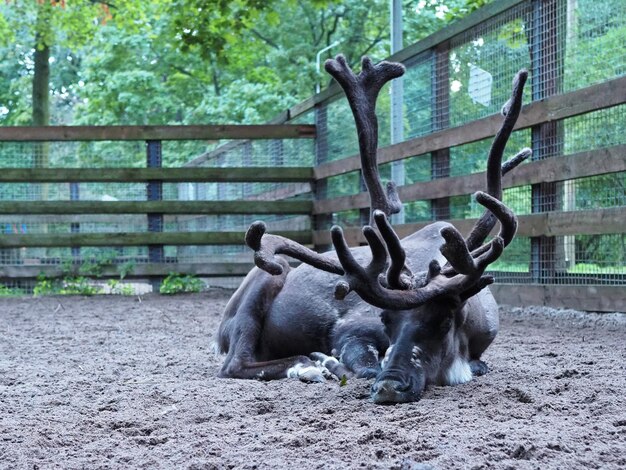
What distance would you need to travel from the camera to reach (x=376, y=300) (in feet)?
12.2

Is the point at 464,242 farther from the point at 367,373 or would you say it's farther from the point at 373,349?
the point at 373,349

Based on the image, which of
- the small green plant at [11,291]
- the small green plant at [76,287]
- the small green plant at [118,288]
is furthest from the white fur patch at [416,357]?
the small green plant at [11,291]

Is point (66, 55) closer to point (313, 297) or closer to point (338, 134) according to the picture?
point (338, 134)

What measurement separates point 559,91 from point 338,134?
448cm

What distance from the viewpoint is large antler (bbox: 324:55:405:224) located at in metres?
4.57

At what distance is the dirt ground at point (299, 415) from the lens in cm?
277

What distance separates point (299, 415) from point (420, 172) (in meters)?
6.57

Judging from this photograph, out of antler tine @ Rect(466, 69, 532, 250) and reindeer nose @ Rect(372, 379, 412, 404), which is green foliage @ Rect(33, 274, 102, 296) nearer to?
antler tine @ Rect(466, 69, 532, 250)

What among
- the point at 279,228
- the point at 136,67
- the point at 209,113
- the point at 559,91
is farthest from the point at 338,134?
the point at 136,67

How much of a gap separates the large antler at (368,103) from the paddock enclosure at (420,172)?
94.7 inches

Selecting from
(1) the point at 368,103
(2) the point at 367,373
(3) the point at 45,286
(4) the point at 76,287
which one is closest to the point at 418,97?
(1) the point at 368,103

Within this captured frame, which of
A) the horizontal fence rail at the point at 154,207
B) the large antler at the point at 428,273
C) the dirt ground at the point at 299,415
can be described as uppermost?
the horizontal fence rail at the point at 154,207

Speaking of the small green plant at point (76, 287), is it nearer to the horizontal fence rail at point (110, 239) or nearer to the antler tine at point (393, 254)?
the horizontal fence rail at point (110, 239)

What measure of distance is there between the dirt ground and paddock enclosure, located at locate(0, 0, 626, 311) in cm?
155
